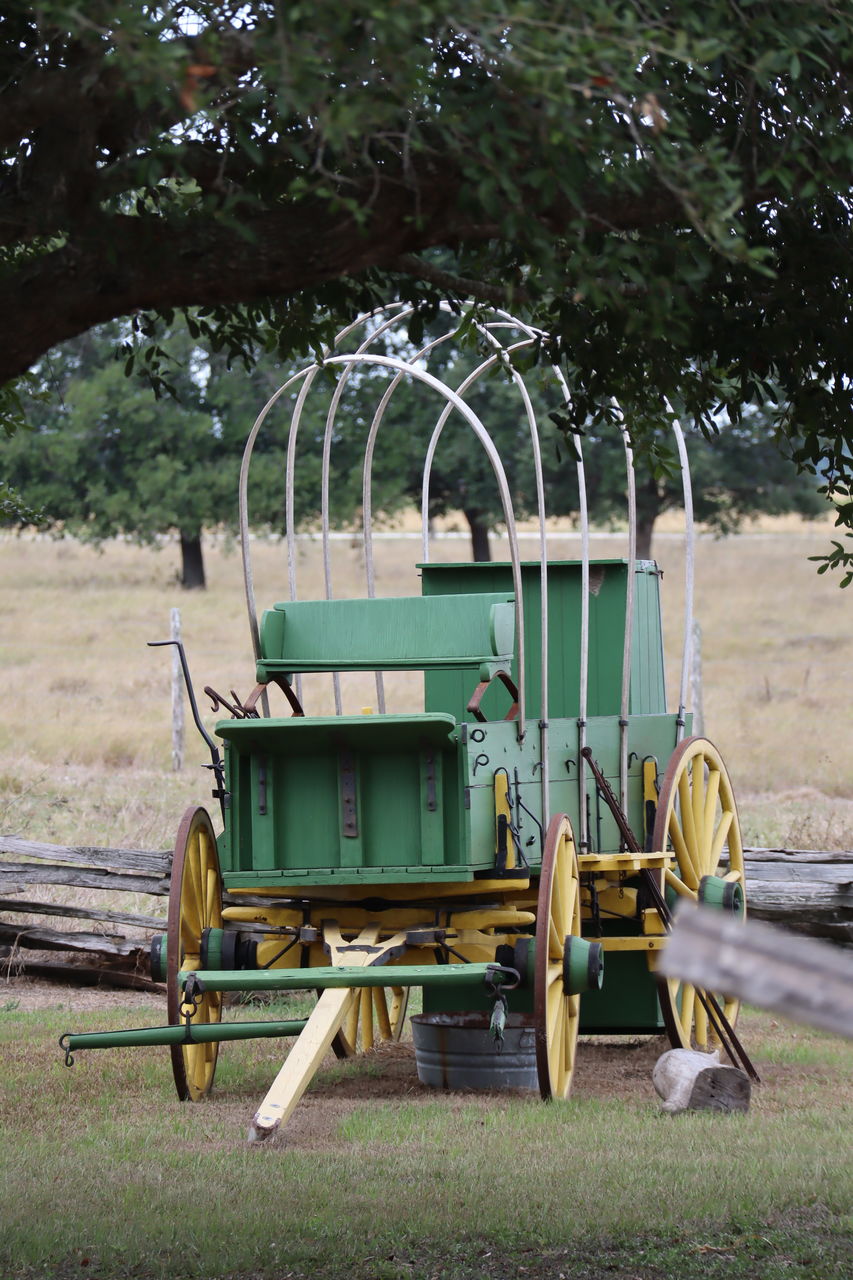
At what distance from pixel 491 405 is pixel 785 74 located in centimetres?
2492

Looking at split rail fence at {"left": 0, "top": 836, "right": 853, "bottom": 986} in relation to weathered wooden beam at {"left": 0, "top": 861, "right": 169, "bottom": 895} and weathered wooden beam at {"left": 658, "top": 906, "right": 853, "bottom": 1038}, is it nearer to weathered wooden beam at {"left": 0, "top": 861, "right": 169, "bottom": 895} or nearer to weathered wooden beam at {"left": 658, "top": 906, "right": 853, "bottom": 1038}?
weathered wooden beam at {"left": 0, "top": 861, "right": 169, "bottom": 895}

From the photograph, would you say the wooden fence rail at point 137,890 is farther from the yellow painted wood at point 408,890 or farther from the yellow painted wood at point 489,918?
the yellow painted wood at point 489,918

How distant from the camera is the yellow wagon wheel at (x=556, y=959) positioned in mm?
6160

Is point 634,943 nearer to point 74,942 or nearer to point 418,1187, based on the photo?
point 418,1187

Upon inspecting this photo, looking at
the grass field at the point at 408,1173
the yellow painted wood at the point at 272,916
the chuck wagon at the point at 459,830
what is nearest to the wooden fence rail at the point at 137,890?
the grass field at the point at 408,1173

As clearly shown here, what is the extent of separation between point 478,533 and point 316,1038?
25.2m

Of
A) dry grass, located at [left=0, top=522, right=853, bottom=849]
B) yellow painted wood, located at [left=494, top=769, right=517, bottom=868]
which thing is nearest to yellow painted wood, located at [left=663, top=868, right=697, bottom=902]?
yellow painted wood, located at [left=494, top=769, right=517, bottom=868]

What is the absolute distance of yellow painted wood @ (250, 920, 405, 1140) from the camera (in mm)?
5598

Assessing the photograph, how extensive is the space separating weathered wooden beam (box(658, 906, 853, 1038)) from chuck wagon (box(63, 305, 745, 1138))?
3.81 metres

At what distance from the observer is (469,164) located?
3.56m

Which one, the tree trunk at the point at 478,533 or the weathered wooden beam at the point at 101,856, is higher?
the tree trunk at the point at 478,533

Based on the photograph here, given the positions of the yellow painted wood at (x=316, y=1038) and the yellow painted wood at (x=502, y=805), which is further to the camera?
the yellow painted wood at (x=502, y=805)

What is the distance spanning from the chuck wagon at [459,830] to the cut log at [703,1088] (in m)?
0.44

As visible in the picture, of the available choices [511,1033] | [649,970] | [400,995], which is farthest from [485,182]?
[400,995]
